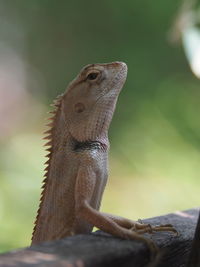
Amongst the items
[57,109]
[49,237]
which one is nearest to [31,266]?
[49,237]

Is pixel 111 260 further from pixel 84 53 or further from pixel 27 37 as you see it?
pixel 27 37

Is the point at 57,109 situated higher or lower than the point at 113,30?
lower

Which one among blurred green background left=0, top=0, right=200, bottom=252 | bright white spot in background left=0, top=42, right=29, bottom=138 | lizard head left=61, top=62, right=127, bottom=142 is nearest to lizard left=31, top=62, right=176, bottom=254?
lizard head left=61, top=62, right=127, bottom=142

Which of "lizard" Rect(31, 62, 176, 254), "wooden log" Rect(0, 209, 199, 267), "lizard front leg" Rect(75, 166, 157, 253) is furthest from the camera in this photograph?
"lizard" Rect(31, 62, 176, 254)

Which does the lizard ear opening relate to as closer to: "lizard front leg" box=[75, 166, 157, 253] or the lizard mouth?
the lizard mouth

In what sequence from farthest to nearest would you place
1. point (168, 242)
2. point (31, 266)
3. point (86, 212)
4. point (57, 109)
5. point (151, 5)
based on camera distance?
1. point (151, 5)
2. point (57, 109)
3. point (86, 212)
4. point (168, 242)
5. point (31, 266)
